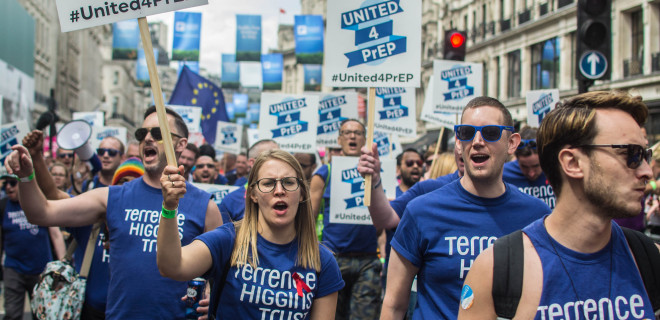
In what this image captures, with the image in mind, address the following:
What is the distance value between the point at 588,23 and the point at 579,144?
5184 millimetres

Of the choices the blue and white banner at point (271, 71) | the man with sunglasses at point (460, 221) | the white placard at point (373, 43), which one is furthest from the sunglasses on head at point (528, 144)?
the blue and white banner at point (271, 71)

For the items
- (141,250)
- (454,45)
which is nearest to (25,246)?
(141,250)

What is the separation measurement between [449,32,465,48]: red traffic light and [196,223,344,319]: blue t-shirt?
237 inches

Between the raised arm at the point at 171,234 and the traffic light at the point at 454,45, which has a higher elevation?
the traffic light at the point at 454,45

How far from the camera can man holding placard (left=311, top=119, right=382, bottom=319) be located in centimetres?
599

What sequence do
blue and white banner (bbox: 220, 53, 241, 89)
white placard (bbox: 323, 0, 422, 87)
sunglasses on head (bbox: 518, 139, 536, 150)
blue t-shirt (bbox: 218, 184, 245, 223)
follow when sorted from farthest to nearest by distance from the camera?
blue and white banner (bbox: 220, 53, 241, 89), blue t-shirt (bbox: 218, 184, 245, 223), sunglasses on head (bbox: 518, 139, 536, 150), white placard (bbox: 323, 0, 422, 87)

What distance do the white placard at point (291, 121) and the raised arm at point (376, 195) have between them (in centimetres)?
495

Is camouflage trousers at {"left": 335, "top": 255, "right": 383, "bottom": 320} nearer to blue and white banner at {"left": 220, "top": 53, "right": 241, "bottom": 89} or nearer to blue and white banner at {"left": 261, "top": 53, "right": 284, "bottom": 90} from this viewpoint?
blue and white banner at {"left": 261, "top": 53, "right": 284, "bottom": 90}

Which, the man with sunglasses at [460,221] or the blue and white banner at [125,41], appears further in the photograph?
the blue and white banner at [125,41]

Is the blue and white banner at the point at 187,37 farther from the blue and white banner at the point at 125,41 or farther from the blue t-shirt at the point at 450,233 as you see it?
the blue t-shirt at the point at 450,233

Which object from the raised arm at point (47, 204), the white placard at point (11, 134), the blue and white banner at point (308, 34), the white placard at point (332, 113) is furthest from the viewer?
the blue and white banner at point (308, 34)

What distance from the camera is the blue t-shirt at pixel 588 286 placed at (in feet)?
7.07

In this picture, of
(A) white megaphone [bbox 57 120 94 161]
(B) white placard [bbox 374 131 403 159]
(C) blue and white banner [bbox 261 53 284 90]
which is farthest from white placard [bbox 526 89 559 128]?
(C) blue and white banner [bbox 261 53 284 90]

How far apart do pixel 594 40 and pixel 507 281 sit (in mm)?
5534
